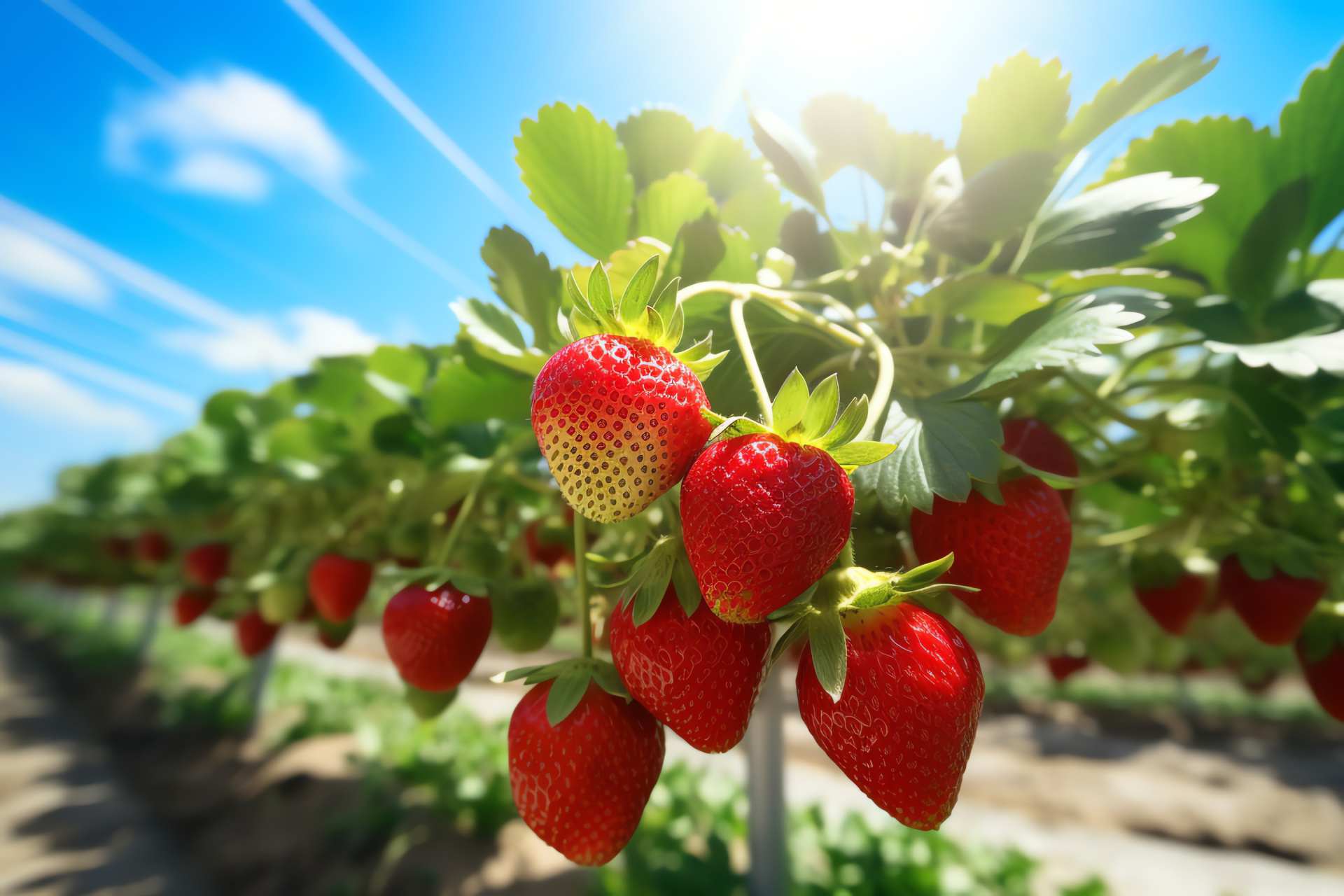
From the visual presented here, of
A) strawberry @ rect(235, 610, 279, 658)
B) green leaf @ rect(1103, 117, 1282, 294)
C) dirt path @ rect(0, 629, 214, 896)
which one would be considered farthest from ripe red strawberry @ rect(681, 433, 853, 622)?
dirt path @ rect(0, 629, 214, 896)

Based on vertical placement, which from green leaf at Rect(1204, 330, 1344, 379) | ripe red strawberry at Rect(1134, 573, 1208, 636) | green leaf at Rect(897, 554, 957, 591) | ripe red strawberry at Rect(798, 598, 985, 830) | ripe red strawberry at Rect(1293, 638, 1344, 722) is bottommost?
ripe red strawberry at Rect(1293, 638, 1344, 722)

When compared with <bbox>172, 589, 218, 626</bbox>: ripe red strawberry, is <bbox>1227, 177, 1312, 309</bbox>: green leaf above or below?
above

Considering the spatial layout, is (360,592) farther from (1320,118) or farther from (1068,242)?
(1320,118)

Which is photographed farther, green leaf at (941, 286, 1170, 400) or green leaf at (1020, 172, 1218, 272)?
green leaf at (1020, 172, 1218, 272)

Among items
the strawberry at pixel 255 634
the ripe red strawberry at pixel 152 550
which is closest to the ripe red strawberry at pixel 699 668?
the strawberry at pixel 255 634

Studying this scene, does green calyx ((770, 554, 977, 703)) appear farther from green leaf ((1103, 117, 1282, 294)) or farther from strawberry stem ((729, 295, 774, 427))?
green leaf ((1103, 117, 1282, 294))

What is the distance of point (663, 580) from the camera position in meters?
0.40

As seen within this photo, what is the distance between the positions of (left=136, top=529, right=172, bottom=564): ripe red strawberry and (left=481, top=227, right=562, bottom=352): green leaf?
2681 mm

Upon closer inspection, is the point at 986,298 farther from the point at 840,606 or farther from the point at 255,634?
the point at 255,634

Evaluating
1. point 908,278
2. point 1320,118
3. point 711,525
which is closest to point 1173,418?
point 1320,118

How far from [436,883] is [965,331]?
334 cm

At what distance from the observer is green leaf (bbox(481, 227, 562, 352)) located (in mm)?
518

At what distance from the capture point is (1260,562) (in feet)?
2.67

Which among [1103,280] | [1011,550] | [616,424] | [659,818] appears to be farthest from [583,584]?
[659,818]
